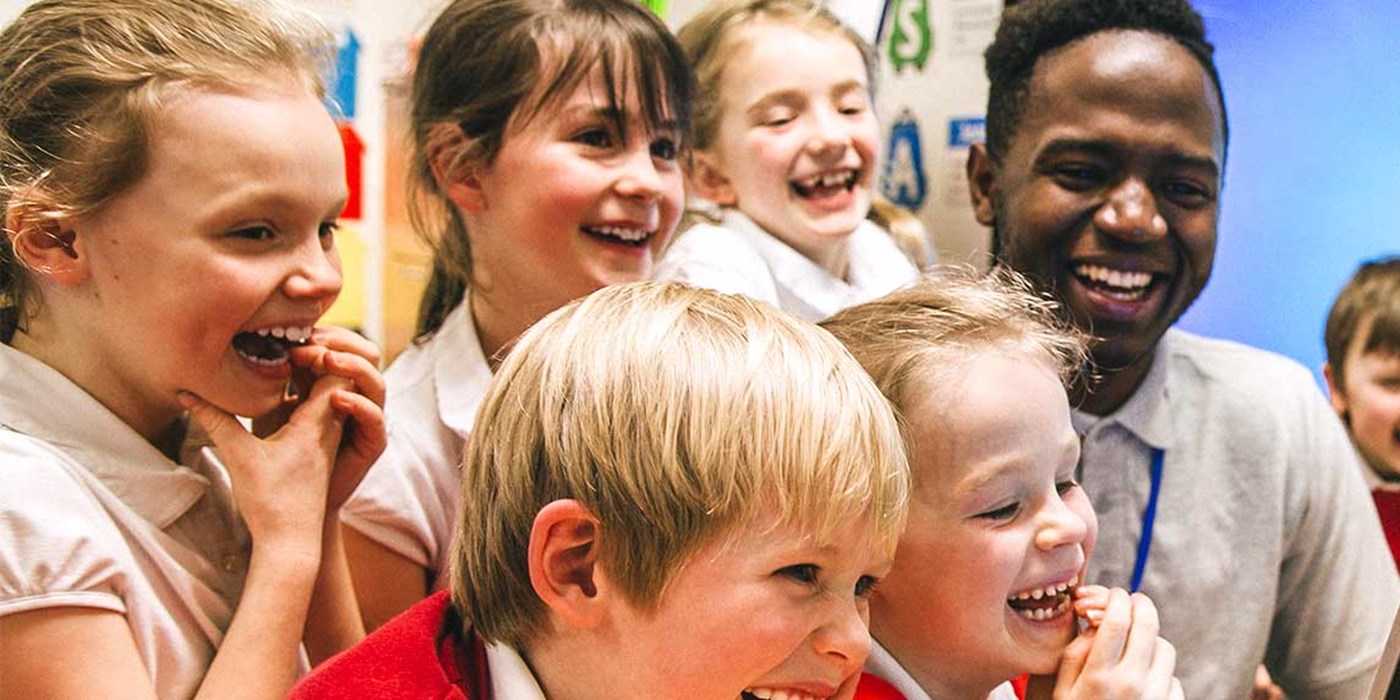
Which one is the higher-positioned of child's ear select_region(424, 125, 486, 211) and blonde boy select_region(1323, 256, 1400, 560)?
child's ear select_region(424, 125, 486, 211)

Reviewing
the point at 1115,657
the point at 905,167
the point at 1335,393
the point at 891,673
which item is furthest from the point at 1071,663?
the point at 905,167

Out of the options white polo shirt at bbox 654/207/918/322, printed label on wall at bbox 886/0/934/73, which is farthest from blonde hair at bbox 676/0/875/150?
printed label on wall at bbox 886/0/934/73

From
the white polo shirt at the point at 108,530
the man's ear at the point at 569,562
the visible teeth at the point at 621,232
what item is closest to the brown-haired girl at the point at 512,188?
the visible teeth at the point at 621,232

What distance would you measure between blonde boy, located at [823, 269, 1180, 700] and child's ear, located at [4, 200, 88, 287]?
58cm

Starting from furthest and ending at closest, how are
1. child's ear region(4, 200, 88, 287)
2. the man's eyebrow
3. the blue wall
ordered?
the blue wall, the man's eyebrow, child's ear region(4, 200, 88, 287)

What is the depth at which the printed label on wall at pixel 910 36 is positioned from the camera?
6.68 ft

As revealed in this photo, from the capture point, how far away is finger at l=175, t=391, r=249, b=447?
1080mm

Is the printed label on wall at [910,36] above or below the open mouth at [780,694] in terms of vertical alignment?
above

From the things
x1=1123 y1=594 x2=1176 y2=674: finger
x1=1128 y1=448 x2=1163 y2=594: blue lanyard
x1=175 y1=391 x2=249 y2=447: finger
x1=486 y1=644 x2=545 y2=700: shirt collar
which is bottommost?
x1=1128 y1=448 x2=1163 y2=594: blue lanyard

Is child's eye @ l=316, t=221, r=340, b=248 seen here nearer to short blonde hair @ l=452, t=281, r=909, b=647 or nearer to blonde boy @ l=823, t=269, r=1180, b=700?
short blonde hair @ l=452, t=281, r=909, b=647

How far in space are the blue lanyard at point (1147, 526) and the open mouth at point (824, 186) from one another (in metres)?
0.47

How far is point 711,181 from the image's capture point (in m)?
1.70

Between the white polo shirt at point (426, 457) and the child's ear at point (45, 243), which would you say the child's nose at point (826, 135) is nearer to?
the white polo shirt at point (426, 457)

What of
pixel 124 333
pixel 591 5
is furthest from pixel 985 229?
pixel 124 333
